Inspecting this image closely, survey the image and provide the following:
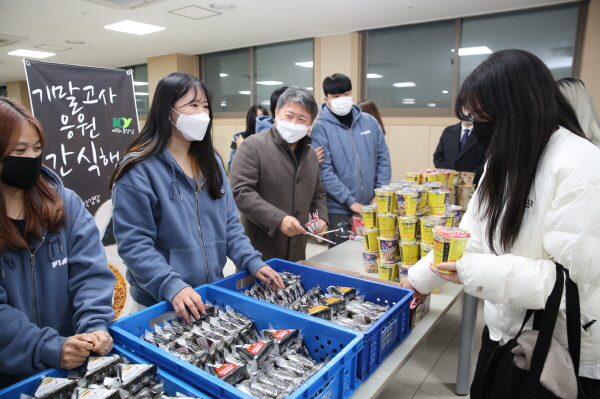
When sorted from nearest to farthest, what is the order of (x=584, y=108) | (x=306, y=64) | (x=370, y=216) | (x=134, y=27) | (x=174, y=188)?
1. (x=174, y=188)
2. (x=584, y=108)
3. (x=370, y=216)
4. (x=134, y=27)
5. (x=306, y=64)

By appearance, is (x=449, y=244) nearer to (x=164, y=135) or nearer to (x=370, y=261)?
(x=370, y=261)

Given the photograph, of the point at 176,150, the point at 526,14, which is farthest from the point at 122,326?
the point at 526,14

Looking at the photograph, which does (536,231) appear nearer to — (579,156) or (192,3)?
(579,156)

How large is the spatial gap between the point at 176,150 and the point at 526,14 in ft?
19.1

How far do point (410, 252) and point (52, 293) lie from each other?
57.6 inches

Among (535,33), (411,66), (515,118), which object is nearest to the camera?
(515,118)

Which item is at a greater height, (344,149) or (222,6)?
(222,6)

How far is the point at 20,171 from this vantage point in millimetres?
1116

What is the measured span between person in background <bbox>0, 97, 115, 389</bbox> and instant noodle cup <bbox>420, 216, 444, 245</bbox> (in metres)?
1.32

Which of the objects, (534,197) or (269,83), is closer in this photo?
(534,197)

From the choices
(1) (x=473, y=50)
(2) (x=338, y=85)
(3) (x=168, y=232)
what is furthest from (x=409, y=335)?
(1) (x=473, y=50)

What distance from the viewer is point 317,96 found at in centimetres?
727

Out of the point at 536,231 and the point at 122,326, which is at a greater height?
the point at 536,231

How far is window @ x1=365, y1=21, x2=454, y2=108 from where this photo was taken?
6148 mm
